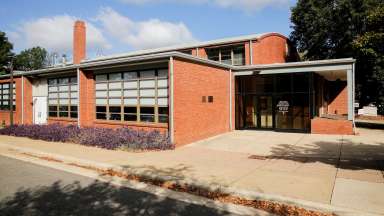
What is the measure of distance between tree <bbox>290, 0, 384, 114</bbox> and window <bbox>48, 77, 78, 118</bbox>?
18582 mm

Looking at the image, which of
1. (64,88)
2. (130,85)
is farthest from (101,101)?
(64,88)

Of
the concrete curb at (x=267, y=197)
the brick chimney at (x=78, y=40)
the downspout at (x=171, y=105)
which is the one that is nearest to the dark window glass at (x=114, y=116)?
the downspout at (x=171, y=105)

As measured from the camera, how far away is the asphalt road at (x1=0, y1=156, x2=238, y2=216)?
5887 mm

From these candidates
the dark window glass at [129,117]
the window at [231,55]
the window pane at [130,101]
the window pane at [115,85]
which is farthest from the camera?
the window at [231,55]

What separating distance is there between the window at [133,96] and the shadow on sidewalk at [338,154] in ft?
18.9

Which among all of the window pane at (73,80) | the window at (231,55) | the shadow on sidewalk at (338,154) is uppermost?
the window at (231,55)

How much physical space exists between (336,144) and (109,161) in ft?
31.8

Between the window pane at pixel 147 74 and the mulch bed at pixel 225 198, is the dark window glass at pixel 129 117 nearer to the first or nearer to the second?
the window pane at pixel 147 74

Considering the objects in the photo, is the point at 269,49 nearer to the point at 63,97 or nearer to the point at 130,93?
the point at 130,93

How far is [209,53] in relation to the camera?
2431cm

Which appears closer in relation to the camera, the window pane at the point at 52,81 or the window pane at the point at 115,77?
the window pane at the point at 115,77

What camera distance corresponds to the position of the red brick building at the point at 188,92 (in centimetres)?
1455

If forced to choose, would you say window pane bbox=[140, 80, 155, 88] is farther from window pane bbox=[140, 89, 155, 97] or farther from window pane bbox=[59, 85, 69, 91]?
window pane bbox=[59, 85, 69, 91]

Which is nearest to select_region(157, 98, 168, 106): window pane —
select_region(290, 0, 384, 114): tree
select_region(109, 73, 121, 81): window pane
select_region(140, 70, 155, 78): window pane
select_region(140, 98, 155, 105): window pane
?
select_region(140, 98, 155, 105): window pane
